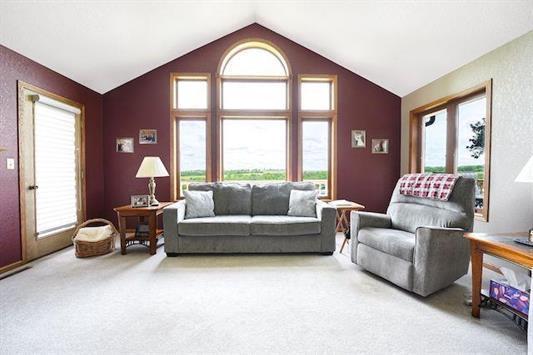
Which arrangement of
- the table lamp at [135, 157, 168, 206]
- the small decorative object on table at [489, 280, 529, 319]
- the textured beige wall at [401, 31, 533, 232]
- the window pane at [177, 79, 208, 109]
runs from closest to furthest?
the small decorative object on table at [489, 280, 529, 319]
the textured beige wall at [401, 31, 533, 232]
the table lamp at [135, 157, 168, 206]
the window pane at [177, 79, 208, 109]

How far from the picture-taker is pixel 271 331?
175 cm

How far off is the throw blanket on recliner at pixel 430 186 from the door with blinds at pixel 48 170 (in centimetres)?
451

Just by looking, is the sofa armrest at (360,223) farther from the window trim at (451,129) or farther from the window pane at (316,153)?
the window pane at (316,153)

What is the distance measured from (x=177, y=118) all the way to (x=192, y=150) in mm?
616

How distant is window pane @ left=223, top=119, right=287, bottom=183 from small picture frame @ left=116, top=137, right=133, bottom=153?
1.61 m

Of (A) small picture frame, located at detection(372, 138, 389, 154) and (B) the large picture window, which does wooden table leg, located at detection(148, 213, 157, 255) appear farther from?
(A) small picture frame, located at detection(372, 138, 389, 154)

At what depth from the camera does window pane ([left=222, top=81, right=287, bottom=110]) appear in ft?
15.0

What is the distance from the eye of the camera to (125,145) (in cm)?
446

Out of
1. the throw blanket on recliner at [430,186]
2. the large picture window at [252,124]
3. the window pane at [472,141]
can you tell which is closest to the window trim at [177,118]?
the large picture window at [252,124]

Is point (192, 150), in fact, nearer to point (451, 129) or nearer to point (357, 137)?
point (357, 137)

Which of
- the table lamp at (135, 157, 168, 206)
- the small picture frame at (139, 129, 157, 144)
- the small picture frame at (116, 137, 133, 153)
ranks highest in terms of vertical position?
the small picture frame at (139, 129, 157, 144)

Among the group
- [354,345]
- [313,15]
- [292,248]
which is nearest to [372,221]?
[292,248]

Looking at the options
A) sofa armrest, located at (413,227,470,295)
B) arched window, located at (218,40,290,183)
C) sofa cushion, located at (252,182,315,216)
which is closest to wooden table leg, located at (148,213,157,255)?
sofa cushion, located at (252,182,315,216)

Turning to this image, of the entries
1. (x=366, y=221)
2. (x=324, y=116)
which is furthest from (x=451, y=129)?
(x=366, y=221)
